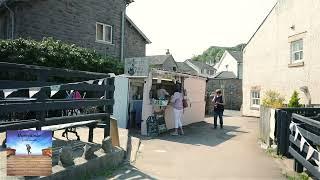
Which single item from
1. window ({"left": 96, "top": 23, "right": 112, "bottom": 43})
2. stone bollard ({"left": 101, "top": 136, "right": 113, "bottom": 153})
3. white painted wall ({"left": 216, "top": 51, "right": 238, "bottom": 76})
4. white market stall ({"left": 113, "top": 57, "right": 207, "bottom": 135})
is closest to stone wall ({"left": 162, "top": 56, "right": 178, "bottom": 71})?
white painted wall ({"left": 216, "top": 51, "right": 238, "bottom": 76})

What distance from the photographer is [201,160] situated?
9.62 meters

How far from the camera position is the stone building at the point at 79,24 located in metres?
17.9

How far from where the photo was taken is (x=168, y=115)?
15.3 m

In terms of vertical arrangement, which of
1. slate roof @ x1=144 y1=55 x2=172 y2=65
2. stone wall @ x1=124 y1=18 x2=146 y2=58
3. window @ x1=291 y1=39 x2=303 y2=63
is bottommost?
window @ x1=291 y1=39 x2=303 y2=63

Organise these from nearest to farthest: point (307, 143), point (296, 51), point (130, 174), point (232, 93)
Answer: point (307, 143) < point (130, 174) < point (296, 51) < point (232, 93)

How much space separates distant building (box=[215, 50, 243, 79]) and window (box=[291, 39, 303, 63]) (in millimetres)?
38109

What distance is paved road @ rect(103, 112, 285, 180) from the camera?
8.00 meters

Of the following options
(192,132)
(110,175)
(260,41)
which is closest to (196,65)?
(260,41)

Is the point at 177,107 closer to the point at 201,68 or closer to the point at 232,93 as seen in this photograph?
the point at 232,93

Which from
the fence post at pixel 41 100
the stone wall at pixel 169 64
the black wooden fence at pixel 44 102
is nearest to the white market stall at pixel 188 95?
the black wooden fence at pixel 44 102

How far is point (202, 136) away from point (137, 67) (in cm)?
357

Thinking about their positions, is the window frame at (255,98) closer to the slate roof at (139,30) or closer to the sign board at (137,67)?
the slate roof at (139,30)

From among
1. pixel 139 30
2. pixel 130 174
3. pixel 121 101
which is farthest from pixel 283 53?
pixel 130 174

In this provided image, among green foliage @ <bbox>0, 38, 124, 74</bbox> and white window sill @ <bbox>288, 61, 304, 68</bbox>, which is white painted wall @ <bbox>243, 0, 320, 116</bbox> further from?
green foliage @ <bbox>0, 38, 124, 74</bbox>
